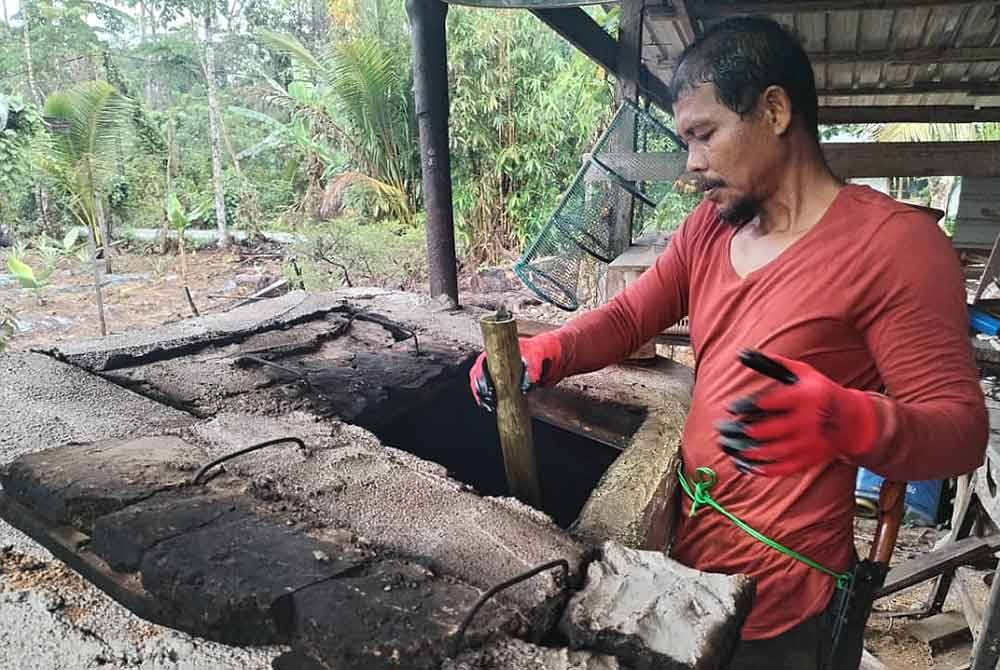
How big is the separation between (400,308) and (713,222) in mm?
1841

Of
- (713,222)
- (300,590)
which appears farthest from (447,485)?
(713,222)

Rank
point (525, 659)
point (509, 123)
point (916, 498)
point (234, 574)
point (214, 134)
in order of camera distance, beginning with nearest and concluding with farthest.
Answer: point (525, 659), point (234, 574), point (916, 498), point (509, 123), point (214, 134)

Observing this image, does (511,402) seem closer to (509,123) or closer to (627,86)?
(627,86)

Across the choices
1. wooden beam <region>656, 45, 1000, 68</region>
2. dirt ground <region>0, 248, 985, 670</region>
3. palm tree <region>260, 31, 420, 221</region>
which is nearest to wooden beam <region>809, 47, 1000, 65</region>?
wooden beam <region>656, 45, 1000, 68</region>

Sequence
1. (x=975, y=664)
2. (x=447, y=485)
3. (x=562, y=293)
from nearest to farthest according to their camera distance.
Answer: (x=447, y=485)
(x=975, y=664)
(x=562, y=293)

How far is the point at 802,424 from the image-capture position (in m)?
1.08

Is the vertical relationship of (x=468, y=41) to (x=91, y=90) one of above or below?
above

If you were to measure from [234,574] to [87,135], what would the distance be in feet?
22.3

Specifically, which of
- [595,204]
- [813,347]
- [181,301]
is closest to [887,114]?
[595,204]

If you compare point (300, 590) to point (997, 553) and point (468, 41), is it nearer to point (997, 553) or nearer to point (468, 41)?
point (997, 553)

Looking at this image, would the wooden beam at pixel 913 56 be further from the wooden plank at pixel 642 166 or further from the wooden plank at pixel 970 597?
the wooden plank at pixel 970 597

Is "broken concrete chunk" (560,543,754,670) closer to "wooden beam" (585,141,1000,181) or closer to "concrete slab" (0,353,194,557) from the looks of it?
"concrete slab" (0,353,194,557)

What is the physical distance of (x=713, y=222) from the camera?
1708 millimetres

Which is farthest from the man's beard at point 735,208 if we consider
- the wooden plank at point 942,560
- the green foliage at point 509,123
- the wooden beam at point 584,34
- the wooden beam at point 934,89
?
the green foliage at point 509,123
